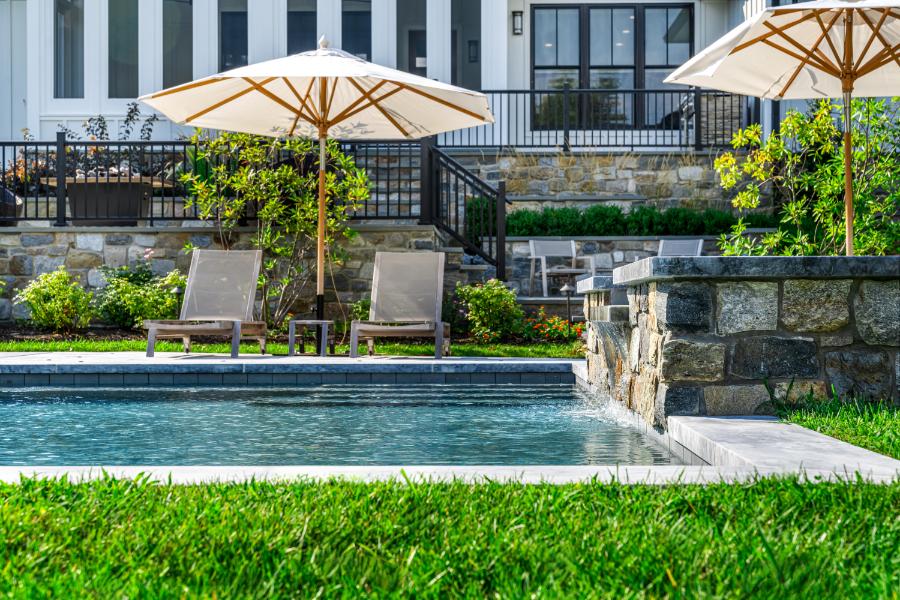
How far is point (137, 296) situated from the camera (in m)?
9.42

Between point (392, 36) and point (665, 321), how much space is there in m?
11.4

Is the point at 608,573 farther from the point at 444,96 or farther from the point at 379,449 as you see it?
the point at 444,96

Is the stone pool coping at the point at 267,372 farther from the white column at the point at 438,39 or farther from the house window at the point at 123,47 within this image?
the house window at the point at 123,47

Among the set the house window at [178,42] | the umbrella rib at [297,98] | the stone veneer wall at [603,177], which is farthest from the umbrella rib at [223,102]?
the house window at [178,42]

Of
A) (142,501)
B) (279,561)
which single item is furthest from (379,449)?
(279,561)

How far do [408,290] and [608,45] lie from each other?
27.0ft

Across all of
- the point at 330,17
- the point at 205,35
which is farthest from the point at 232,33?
the point at 330,17

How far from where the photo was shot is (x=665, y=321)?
4.01 meters

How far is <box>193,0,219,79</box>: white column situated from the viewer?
47.6 feet

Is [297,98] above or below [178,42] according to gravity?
below

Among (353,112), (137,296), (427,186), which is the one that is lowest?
(137,296)

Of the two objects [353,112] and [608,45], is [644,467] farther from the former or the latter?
[608,45]

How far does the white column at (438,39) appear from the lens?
47.4 ft

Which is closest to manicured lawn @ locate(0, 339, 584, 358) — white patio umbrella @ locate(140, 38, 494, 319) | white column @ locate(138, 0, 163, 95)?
white patio umbrella @ locate(140, 38, 494, 319)
